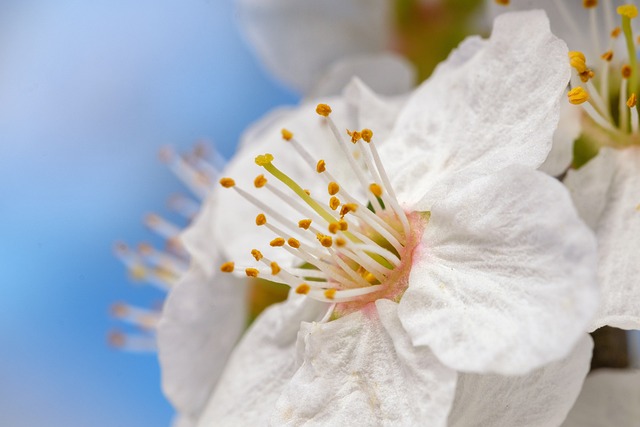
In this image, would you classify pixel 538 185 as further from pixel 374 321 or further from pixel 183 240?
pixel 183 240

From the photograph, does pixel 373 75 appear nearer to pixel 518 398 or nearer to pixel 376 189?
pixel 376 189

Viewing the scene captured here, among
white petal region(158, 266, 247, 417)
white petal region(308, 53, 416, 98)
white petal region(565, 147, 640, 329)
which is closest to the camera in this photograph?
white petal region(565, 147, 640, 329)

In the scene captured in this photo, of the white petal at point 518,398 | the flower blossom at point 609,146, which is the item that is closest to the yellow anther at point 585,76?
the flower blossom at point 609,146

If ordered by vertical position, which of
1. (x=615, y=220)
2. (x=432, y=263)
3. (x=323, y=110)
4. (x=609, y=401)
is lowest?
(x=609, y=401)

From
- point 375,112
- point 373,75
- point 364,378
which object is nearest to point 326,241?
point 364,378

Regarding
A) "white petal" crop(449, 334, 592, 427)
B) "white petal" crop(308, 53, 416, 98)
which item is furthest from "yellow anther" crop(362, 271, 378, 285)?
"white petal" crop(308, 53, 416, 98)

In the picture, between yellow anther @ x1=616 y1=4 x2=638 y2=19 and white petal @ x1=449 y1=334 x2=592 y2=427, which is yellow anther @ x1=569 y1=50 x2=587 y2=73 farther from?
white petal @ x1=449 y1=334 x2=592 y2=427

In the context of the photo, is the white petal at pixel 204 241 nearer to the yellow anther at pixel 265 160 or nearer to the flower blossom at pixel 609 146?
the yellow anther at pixel 265 160
